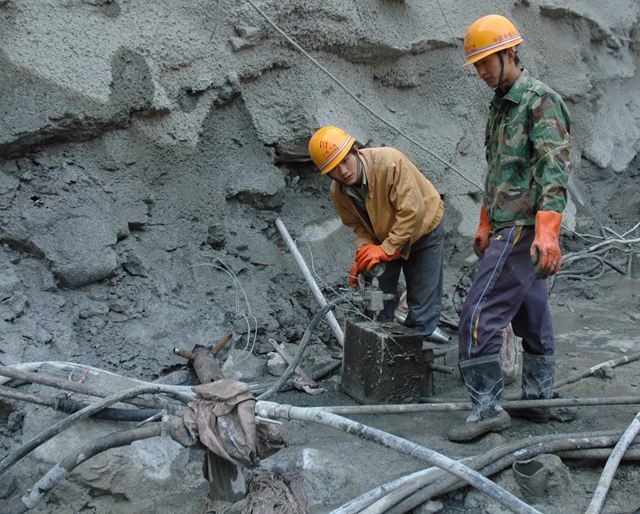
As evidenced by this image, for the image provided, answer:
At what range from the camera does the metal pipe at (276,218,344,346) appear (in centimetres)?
454

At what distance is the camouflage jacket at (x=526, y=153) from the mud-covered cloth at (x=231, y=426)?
158 centimetres

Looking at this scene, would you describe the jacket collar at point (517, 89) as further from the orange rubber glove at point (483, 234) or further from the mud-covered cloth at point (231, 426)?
the mud-covered cloth at point (231, 426)

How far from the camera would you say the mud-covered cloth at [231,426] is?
2330 millimetres

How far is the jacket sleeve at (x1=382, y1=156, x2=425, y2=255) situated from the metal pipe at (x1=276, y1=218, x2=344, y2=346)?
2.59 ft

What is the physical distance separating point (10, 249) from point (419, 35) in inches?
155

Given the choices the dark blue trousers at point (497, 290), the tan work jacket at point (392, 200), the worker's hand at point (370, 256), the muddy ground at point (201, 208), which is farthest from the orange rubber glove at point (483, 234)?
the muddy ground at point (201, 208)

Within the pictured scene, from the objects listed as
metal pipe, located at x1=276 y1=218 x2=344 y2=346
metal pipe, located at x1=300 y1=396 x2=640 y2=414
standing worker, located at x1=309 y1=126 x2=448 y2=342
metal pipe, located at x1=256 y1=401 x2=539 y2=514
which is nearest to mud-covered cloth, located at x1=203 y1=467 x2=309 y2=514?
metal pipe, located at x1=256 y1=401 x2=539 y2=514

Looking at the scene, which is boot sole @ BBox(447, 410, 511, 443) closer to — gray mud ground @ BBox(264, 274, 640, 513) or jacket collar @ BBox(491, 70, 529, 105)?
gray mud ground @ BBox(264, 274, 640, 513)

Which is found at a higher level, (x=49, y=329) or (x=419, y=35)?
(x=419, y=35)

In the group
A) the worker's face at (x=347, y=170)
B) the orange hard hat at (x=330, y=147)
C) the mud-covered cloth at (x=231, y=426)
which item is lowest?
the mud-covered cloth at (x=231, y=426)

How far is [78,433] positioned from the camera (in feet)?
10.3

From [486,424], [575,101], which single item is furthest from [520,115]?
[575,101]

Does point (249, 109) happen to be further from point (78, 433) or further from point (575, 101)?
point (575, 101)

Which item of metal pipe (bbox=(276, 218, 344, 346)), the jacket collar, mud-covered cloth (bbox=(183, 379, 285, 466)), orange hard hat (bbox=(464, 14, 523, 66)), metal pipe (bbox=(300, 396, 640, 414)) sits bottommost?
metal pipe (bbox=(276, 218, 344, 346))
